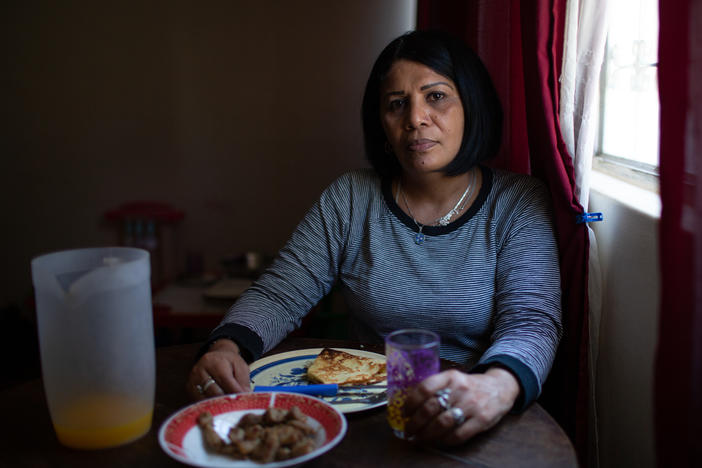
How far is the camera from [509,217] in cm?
145

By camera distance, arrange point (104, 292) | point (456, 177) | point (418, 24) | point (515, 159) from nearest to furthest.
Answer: point (104, 292)
point (456, 177)
point (515, 159)
point (418, 24)

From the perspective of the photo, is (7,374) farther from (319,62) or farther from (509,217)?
(509,217)

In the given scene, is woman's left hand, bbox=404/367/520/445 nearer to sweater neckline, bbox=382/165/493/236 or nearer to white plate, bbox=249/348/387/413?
white plate, bbox=249/348/387/413

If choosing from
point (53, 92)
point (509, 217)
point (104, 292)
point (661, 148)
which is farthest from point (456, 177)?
point (53, 92)

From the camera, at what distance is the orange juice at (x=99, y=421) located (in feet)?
2.99

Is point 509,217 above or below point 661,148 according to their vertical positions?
below

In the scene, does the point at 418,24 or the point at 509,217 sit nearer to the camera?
the point at 509,217

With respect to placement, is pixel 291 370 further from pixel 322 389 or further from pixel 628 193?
pixel 628 193

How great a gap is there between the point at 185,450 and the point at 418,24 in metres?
1.95

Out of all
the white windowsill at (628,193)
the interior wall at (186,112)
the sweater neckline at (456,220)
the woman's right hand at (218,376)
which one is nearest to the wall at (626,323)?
the white windowsill at (628,193)

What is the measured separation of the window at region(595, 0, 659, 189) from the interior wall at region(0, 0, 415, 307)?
65.9 inches

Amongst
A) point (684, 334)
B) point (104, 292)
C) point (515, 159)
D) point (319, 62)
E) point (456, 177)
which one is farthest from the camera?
point (319, 62)

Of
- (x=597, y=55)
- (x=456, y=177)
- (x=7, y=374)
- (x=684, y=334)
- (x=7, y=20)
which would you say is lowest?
(x=7, y=374)

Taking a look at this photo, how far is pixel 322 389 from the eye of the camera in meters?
1.09
